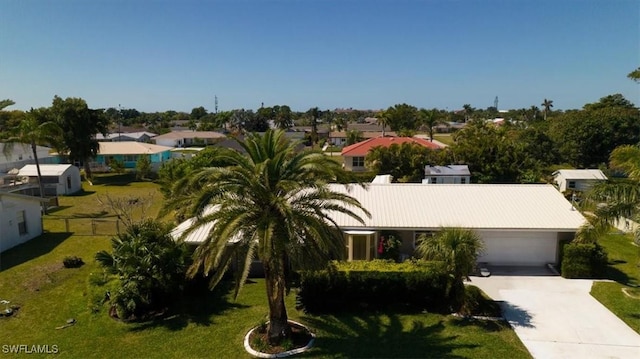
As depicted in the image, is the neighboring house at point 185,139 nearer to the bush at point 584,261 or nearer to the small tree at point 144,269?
the small tree at point 144,269

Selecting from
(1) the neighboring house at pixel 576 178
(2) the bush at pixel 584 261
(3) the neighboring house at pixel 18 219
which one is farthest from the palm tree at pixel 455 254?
(1) the neighboring house at pixel 576 178

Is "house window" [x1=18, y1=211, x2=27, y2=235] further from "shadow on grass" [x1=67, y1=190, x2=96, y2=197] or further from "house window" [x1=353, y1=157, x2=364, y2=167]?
"house window" [x1=353, y1=157, x2=364, y2=167]

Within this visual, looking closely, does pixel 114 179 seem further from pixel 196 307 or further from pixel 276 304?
pixel 276 304

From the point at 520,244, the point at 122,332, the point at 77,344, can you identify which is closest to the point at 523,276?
the point at 520,244

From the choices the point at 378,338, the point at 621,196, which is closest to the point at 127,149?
the point at 378,338

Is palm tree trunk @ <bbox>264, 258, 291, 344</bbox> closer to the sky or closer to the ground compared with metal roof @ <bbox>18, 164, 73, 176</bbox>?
closer to the ground

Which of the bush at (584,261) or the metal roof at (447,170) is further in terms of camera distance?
the metal roof at (447,170)

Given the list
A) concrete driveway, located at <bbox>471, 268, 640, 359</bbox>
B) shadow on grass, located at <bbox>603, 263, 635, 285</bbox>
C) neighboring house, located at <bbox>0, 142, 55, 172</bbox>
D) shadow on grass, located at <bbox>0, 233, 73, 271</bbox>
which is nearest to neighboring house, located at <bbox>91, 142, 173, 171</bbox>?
neighboring house, located at <bbox>0, 142, 55, 172</bbox>
